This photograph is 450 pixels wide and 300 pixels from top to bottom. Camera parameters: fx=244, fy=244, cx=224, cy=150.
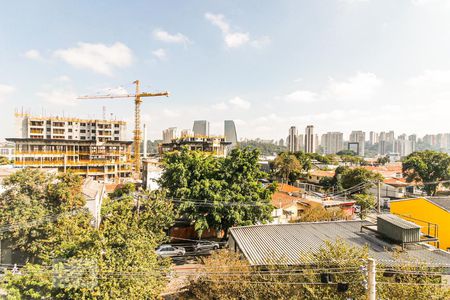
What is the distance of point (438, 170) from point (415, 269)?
4071cm

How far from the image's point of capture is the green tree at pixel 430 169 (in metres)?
38.1

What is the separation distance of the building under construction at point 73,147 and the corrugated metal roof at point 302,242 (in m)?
42.7

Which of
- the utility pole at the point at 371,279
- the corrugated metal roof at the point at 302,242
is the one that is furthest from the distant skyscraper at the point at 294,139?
the utility pole at the point at 371,279

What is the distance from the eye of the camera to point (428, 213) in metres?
18.1

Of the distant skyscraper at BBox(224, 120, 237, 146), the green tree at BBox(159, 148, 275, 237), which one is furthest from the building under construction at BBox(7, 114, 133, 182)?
the distant skyscraper at BBox(224, 120, 237, 146)

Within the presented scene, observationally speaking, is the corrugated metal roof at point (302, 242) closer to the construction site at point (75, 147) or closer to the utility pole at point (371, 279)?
the utility pole at point (371, 279)

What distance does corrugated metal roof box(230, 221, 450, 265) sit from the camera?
10.5 meters

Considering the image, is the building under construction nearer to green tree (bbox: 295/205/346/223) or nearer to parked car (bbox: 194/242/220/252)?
parked car (bbox: 194/242/220/252)

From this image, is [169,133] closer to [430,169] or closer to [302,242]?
[430,169]

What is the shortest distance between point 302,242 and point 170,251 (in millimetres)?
10580

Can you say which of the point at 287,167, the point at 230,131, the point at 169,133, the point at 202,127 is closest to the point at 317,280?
the point at 287,167

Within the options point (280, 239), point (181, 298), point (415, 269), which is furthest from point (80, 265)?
point (415, 269)

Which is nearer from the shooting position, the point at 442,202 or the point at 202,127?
the point at 442,202

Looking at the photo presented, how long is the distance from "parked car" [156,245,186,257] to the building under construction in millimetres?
34692
